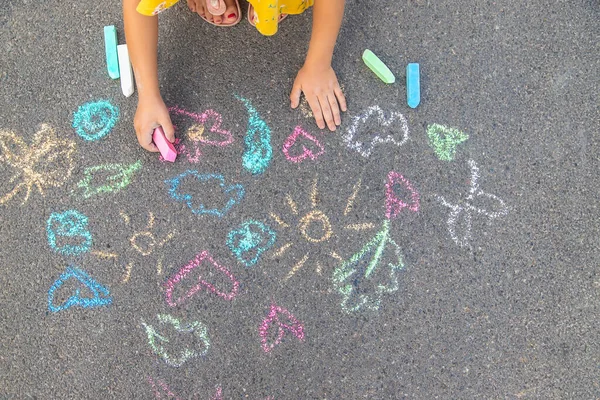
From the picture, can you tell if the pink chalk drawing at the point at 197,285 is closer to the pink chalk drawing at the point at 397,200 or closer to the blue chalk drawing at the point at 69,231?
the blue chalk drawing at the point at 69,231

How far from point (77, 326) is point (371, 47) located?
5.63ft

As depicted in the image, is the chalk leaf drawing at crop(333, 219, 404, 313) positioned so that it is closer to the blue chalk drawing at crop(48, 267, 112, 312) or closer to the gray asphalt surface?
the gray asphalt surface

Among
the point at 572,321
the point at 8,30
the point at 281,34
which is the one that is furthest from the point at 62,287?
the point at 572,321

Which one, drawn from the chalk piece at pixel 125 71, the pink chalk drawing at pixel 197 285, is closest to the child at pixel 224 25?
the chalk piece at pixel 125 71

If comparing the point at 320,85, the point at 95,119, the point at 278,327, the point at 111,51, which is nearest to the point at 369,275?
the point at 278,327

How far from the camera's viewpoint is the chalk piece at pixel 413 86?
210 cm

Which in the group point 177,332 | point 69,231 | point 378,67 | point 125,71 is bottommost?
point 177,332

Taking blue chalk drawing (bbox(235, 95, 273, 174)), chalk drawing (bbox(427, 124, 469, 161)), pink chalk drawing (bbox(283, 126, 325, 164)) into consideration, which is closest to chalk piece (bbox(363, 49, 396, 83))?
chalk drawing (bbox(427, 124, 469, 161))

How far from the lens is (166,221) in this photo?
208 cm

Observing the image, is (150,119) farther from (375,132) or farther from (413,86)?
(413,86)

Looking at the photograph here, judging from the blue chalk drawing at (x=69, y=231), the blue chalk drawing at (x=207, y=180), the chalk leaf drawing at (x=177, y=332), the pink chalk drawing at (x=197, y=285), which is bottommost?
the chalk leaf drawing at (x=177, y=332)

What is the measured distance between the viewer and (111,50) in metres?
2.16

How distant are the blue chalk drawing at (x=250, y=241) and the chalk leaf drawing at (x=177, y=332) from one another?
0.33 metres

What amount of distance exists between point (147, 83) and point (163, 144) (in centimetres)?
25
